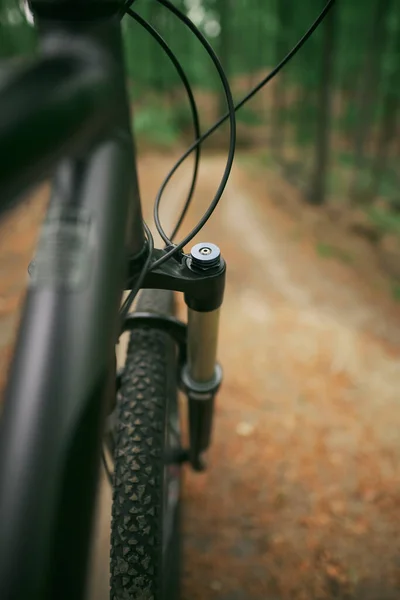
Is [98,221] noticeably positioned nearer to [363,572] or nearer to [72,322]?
[72,322]

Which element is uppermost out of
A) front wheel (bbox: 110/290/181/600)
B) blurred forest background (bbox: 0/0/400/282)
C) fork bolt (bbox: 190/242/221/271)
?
blurred forest background (bbox: 0/0/400/282)

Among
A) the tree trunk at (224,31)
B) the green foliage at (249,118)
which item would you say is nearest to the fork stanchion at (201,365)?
the tree trunk at (224,31)

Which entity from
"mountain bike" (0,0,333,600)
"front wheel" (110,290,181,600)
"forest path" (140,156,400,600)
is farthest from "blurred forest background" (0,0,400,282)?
"mountain bike" (0,0,333,600)

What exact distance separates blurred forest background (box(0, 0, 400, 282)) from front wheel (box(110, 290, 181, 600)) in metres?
6.43

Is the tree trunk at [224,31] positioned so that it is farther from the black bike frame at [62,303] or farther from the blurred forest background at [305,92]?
the black bike frame at [62,303]

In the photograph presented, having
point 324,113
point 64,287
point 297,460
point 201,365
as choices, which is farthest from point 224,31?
point 64,287

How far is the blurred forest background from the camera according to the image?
8.93 m

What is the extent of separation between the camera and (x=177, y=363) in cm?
172

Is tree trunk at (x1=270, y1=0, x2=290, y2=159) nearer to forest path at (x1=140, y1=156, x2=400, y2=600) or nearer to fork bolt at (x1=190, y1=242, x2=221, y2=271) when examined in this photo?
forest path at (x1=140, y1=156, x2=400, y2=600)

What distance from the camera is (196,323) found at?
1.39m

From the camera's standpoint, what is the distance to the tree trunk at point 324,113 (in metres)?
7.98

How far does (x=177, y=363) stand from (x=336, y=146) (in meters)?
21.8

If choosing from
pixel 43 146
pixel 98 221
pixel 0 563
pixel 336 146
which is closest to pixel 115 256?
pixel 98 221

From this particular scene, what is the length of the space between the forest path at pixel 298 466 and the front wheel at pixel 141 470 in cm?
109
